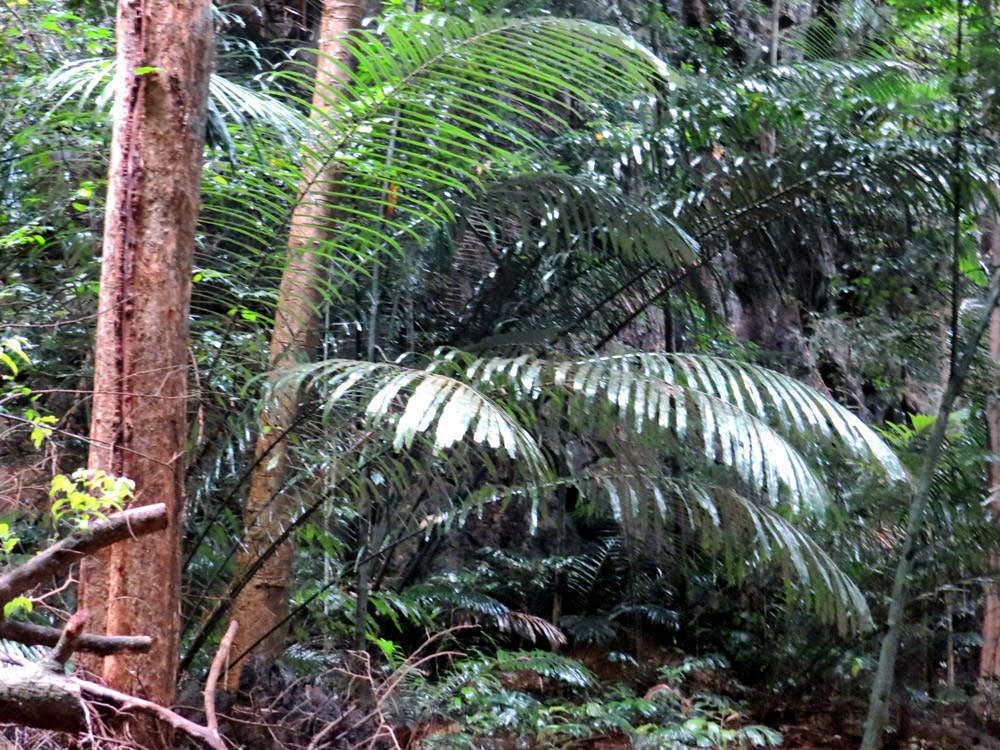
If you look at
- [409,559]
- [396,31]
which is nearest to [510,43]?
[396,31]

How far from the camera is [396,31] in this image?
295 cm

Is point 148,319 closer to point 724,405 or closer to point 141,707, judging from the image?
point 141,707

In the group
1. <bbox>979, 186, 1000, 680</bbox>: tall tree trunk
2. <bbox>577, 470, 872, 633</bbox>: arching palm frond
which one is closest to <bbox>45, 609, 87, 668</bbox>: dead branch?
<bbox>577, 470, 872, 633</bbox>: arching palm frond

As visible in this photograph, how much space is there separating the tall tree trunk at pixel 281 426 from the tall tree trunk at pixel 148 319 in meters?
0.60

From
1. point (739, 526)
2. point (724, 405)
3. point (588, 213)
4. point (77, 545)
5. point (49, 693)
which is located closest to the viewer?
point (49, 693)

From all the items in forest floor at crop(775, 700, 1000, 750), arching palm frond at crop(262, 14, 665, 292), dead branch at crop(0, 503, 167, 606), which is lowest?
forest floor at crop(775, 700, 1000, 750)

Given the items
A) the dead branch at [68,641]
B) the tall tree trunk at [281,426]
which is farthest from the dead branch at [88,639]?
the tall tree trunk at [281,426]

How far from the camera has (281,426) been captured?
121 inches

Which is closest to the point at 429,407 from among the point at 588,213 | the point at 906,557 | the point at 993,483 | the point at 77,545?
the point at 77,545

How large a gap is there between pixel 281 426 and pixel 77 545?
1.23m

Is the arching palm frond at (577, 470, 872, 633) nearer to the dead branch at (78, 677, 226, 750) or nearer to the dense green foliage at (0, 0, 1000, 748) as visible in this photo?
the dense green foliage at (0, 0, 1000, 748)

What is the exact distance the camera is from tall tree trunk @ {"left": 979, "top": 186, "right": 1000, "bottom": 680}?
4348 mm

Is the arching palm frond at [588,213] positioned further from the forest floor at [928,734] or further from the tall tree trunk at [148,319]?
the forest floor at [928,734]

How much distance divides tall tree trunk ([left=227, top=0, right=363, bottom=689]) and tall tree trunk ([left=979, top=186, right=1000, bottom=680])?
Result: 10.1ft
